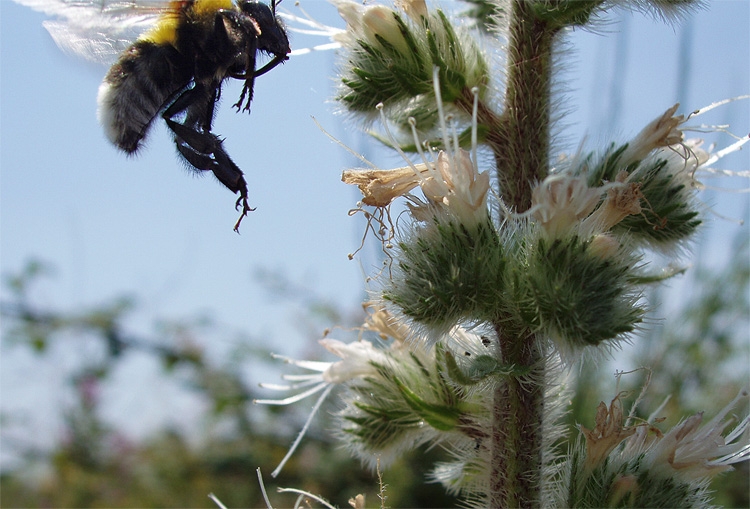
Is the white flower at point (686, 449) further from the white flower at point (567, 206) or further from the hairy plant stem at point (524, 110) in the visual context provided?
the hairy plant stem at point (524, 110)

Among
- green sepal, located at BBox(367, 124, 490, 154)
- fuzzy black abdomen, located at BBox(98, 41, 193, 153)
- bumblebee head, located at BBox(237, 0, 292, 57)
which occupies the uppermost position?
bumblebee head, located at BBox(237, 0, 292, 57)

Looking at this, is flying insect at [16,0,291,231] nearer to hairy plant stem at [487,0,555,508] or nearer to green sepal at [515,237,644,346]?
hairy plant stem at [487,0,555,508]

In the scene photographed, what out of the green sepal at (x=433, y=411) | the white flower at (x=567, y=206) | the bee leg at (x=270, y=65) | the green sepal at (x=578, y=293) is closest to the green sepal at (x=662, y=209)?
the white flower at (x=567, y=206)

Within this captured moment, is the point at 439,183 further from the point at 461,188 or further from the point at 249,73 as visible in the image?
the point at 249,73

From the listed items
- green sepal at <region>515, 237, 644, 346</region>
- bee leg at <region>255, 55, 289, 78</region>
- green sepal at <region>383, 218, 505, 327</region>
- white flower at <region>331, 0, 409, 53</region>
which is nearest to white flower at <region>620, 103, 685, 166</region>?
green sepal at <region>515, 237, 644, 346</region>

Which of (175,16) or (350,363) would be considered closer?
(175,16)

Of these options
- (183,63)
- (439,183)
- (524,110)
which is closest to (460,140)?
(524,110)
